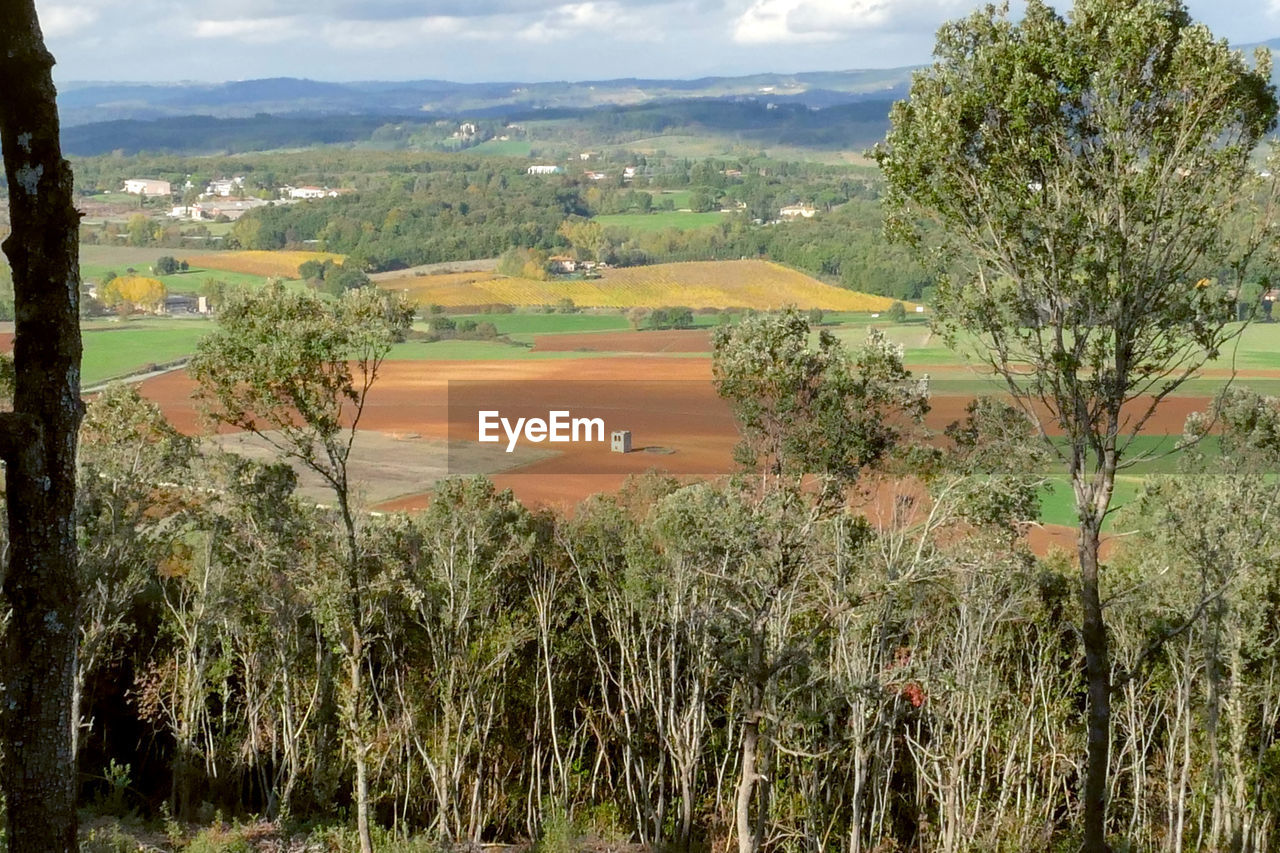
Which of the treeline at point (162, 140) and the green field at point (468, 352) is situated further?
the treeline at point (162, 140)

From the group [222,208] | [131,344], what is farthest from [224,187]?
[131,344]

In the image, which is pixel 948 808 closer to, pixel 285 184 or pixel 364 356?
pixel 364 356

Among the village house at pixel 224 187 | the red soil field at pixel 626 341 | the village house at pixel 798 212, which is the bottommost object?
the red soil field at pixel 626 341

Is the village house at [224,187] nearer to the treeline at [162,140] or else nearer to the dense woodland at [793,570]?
the treeline at [162,140]

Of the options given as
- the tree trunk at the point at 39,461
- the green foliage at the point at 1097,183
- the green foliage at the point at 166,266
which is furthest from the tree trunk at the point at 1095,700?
the green foliage at the point at 166,266

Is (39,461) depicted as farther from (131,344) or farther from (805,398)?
(131,344)

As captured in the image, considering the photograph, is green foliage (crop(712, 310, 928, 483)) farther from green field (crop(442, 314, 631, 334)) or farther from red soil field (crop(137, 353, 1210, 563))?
green field (crop(442, 314, 631, 334))

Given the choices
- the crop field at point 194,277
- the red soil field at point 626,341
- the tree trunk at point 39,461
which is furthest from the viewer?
the crop field at point 194,277
